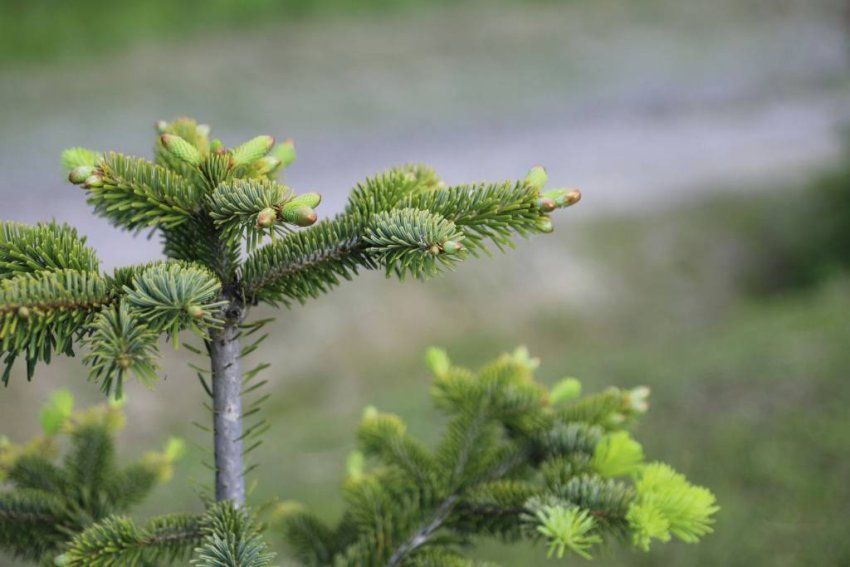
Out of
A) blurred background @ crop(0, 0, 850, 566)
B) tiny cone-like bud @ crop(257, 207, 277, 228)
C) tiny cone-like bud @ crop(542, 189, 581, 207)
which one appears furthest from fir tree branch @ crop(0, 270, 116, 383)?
blurred background @ crop(0, 0, 850, 566)

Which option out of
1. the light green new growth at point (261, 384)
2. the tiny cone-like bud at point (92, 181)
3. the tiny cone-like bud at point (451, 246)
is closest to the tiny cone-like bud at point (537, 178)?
the light green new growth at point (261, 384)

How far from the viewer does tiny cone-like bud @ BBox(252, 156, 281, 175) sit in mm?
1224

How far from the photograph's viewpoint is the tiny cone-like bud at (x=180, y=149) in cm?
111

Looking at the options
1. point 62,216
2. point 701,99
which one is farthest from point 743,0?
point 62,216

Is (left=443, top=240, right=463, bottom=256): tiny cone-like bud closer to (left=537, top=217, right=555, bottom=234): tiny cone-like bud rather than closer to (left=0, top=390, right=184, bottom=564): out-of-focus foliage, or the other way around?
(left=537, top=217, right=555, bottom=234): tiny cone-like bud

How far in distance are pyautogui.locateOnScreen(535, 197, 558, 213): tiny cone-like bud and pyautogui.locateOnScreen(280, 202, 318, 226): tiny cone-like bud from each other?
12.8 inches

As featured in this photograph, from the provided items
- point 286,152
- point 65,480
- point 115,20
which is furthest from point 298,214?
point 115,20

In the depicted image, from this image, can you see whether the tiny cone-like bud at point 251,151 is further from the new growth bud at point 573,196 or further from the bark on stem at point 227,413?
the new growth bud at point 573,196

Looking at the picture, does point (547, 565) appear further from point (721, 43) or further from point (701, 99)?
point (721, 43)

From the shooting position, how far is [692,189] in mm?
8875

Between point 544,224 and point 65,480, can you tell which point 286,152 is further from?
point 65,480

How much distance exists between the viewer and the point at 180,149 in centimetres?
112

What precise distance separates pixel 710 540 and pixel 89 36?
9.72m

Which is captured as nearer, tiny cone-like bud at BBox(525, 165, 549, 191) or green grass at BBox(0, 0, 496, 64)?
tiny cone-like bud at BBox(525, 165, 549, 191)
